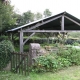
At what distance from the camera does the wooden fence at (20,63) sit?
22.6ft

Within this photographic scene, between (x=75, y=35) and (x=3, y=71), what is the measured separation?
21499 millimetres

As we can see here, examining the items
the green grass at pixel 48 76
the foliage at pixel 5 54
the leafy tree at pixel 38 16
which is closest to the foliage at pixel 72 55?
the green grass at pixel 48 76

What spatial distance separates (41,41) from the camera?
21.4m

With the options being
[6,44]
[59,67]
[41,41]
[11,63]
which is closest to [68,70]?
[59,67]

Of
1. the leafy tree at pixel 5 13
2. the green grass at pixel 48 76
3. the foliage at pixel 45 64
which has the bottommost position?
the green grass at pixel 48 76

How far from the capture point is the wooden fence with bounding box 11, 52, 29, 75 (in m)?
6.88

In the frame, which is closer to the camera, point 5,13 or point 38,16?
point 5,13

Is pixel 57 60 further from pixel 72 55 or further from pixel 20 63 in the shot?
pixel 20 63

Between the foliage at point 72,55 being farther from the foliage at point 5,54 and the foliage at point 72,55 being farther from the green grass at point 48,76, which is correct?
the foliage at point 5,54

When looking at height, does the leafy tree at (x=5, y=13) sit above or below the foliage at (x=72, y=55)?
above

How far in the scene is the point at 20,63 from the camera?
23.5ft

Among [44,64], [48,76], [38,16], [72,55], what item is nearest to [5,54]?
[44,64]

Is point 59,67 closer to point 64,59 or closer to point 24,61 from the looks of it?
point 64,59

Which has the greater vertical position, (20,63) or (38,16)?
(38,16)
